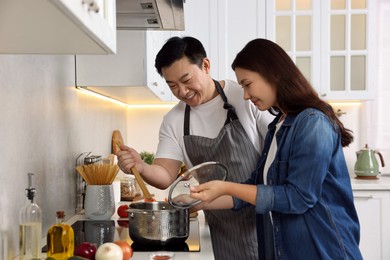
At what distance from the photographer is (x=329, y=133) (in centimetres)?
179

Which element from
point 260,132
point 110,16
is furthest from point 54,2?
point 260,132

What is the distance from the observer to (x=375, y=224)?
3.97 m

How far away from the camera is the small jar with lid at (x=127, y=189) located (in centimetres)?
307

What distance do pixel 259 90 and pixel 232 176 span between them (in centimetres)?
46

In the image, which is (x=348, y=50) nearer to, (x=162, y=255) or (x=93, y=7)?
(x=162, y=255)

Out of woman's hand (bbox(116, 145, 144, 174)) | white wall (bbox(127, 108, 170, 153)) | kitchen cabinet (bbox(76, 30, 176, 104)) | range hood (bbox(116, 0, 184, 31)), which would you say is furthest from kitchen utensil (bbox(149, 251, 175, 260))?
white wall (bbox(127, 108, 170, 153))

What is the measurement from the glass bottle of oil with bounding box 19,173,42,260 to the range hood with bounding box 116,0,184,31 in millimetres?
820

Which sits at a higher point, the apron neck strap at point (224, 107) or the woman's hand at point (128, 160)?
the apron neck strap at point (224, 107)

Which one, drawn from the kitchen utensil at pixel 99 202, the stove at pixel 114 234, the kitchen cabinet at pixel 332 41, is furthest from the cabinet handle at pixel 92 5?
the kitchen cabinet at pixel 332 41

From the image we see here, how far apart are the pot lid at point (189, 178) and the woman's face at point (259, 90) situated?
0.25 metres

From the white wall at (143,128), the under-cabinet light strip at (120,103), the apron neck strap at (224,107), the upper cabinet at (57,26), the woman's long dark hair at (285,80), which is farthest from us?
the white wall at (143,128)

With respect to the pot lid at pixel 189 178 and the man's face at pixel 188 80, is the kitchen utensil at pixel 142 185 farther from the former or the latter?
the man's face at pixel 188 80

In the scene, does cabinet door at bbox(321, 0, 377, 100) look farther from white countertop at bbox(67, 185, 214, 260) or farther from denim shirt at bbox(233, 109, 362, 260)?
denim shirt at bbox(233, 109, 362, 260)

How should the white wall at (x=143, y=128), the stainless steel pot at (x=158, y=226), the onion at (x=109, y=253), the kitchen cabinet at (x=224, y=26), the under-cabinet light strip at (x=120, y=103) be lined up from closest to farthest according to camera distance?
the onion at (x=109, y=253) → the stainless steel pot at (x=158, y=226) → the under-cabinet light strip at (x=120, y=103) → the kitchen cabinet at (x=224, y=26) → the white wall at (x=143, y=128)
